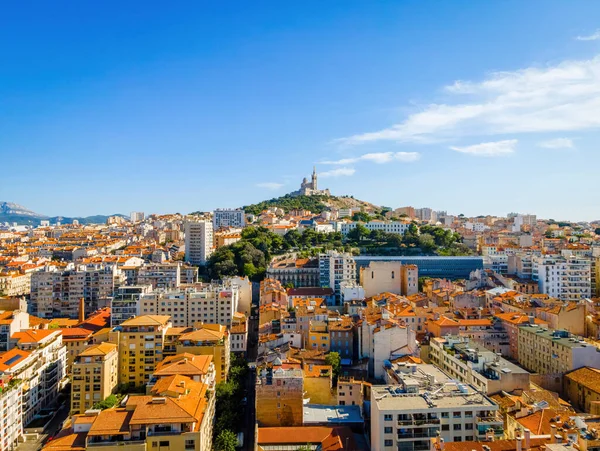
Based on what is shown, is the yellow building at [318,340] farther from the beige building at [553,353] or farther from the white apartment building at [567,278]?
the white apartment building at [567,278]

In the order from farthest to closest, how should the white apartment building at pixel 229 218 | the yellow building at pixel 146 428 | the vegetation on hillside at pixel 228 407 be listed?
the white apartment building at pixel 229 218 < the vegetation on hillside at pixel 228 407 < the yellow building at pixel 146 428

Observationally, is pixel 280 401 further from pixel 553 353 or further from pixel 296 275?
pixel 296 275

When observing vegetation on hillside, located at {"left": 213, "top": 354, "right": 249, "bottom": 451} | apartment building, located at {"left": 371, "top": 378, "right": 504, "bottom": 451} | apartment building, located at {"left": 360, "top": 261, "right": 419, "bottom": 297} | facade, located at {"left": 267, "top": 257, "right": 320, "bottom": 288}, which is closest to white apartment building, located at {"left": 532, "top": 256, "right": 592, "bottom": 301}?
apartment building, located at {"left": 360, "top": 261, "right": 419, "bottom": 297}

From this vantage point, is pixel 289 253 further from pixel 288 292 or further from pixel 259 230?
pixel 288 292

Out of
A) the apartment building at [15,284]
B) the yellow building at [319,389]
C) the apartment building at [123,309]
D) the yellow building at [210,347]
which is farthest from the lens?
the apartment building at [15,284]

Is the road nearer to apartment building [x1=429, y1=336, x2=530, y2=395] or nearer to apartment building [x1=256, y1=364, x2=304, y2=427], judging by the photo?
apartment building [x1=256, y1=364, x2=304, y2=427]

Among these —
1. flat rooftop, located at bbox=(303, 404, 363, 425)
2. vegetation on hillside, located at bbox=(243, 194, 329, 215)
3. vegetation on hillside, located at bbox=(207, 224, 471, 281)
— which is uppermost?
vegetation on hillside, located at bbox=(243, 194, 329, 215)

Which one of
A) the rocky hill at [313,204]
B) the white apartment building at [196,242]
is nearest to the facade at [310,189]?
the rocky hill at [313,204]
